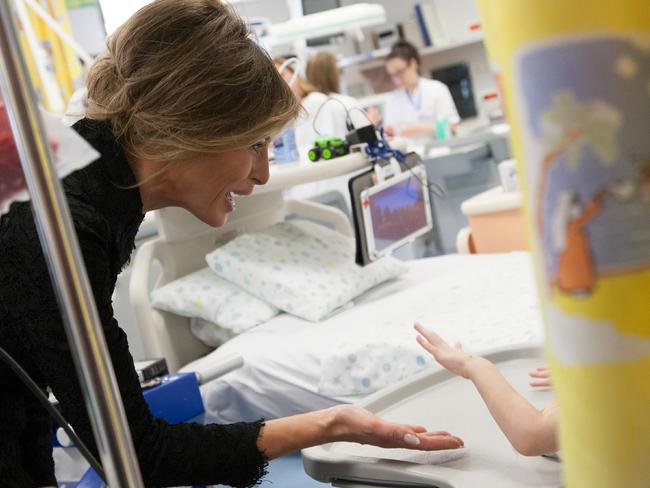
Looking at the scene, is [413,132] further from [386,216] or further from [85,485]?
[85,485]

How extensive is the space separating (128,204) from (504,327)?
1312mm

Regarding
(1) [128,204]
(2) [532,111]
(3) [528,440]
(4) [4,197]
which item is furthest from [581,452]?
(1) [128,204]

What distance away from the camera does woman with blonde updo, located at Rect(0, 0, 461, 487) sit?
1216mm

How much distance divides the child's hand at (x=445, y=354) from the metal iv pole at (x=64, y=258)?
3.10ft

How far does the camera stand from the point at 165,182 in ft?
4.64

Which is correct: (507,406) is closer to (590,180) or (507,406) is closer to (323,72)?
(590,180)

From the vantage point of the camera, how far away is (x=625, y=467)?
496mm

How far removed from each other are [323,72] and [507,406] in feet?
12.8

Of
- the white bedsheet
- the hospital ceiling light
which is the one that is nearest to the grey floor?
the white bedsheet

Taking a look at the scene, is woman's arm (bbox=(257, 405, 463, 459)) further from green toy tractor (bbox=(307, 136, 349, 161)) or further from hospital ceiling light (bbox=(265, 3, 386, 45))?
hospital ceiling light (bbox=(265, 3, 386, 45))

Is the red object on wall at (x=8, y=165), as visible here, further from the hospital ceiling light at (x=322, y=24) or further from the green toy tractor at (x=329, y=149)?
the hospital ceiling light at (x=322, y=24)

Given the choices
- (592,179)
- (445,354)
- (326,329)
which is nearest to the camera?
(592,179)

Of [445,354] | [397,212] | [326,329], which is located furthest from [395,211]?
[445,354]

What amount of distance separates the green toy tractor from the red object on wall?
217 cm
